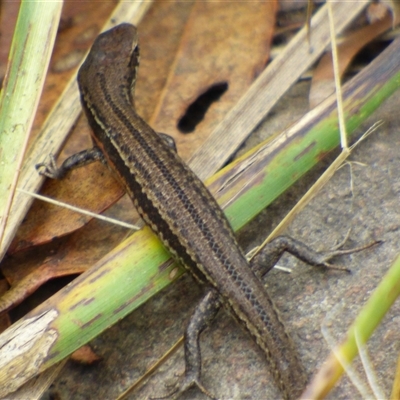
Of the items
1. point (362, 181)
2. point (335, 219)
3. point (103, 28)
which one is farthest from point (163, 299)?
point (103, 28)

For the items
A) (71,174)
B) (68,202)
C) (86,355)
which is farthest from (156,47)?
(86,355)

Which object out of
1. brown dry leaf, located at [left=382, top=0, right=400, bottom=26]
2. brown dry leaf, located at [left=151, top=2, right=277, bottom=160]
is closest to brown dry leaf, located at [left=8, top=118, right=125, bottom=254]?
brown dry leaf, located at [left=151, top=2, right=277, bottom=160]

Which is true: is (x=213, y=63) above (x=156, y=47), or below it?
below

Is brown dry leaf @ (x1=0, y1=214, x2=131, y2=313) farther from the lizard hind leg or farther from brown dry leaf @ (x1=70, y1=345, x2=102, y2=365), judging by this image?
the lizard hind leg

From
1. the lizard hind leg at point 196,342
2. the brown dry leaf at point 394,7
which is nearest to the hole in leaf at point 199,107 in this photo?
the brown dry leaf at point 394,7

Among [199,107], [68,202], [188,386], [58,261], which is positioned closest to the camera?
[188,386]

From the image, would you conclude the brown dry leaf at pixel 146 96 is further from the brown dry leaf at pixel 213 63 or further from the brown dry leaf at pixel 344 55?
the brown dry leaf at pixel 344 55

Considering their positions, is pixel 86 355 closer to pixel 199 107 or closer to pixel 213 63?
pixel 199 107

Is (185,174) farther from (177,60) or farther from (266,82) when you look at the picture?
(177,60)
